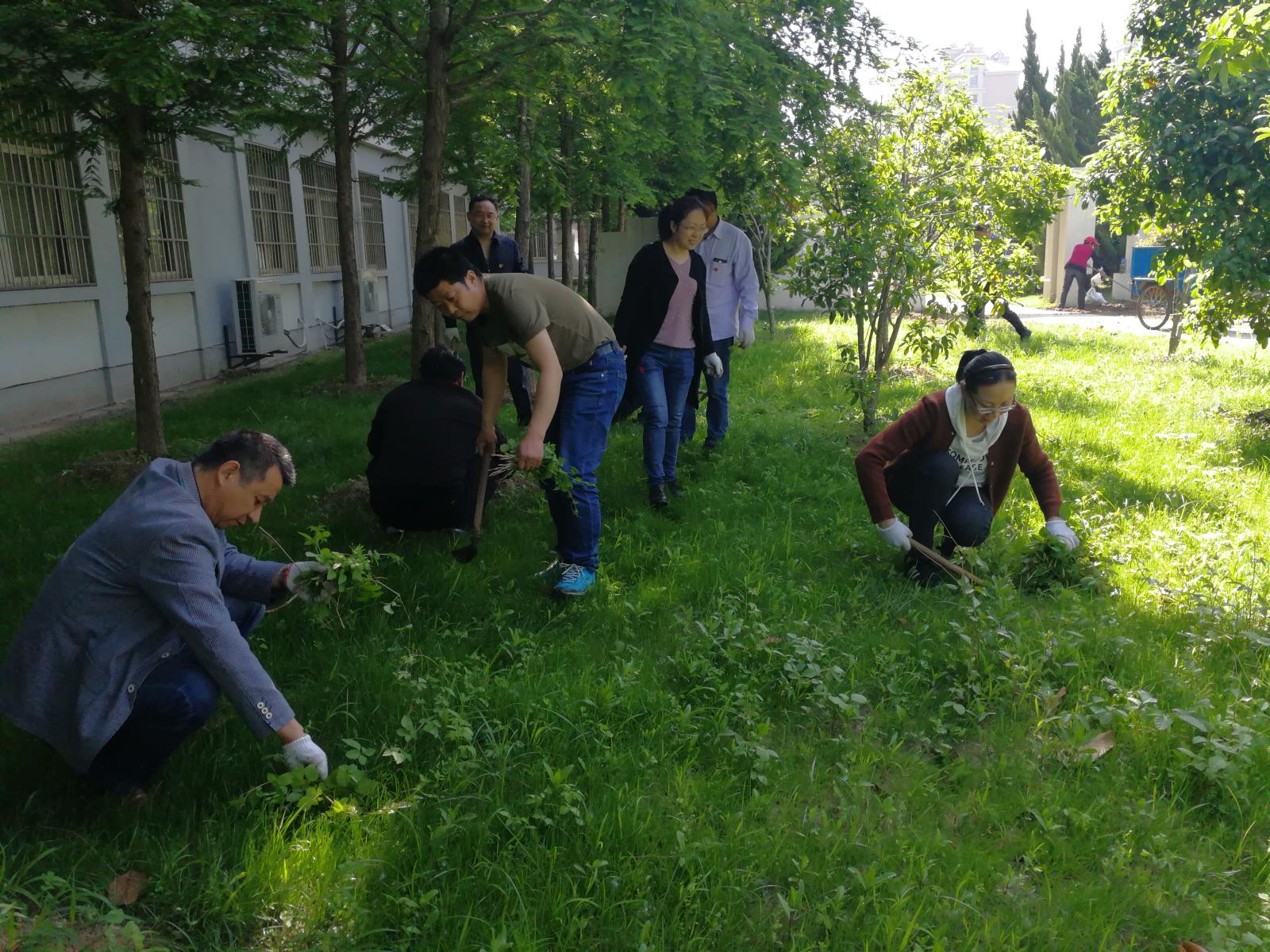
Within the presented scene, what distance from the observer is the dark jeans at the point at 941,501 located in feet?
15.7

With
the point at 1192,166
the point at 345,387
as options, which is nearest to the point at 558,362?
the point at 1192,166

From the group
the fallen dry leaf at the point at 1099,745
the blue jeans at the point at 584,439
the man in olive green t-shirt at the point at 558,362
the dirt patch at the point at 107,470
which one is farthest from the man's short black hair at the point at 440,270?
the dirt patch at the point at 107,470

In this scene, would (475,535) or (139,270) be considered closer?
(475,535)

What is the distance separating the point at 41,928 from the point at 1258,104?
30.3ft

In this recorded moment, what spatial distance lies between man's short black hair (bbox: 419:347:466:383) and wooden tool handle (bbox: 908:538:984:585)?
239 cm

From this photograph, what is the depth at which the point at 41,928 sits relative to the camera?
2.18 metres

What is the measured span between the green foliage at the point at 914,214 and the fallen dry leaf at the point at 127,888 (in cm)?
619

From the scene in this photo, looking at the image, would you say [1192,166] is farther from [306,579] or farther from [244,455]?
[244,455]

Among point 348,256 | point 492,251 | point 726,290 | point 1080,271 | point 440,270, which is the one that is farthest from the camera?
point 1080,271

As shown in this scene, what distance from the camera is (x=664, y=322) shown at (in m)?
5.98

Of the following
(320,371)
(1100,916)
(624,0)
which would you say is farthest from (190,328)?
(1100,916)

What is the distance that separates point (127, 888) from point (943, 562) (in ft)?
11.4

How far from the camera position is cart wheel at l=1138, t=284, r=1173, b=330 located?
18609 millimetres

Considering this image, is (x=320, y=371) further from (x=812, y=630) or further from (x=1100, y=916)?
(x=1100, y=916)
